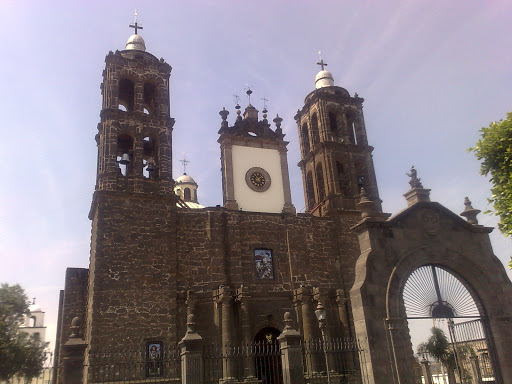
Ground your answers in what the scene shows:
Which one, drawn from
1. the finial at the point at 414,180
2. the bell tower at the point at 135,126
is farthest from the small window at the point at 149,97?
the finial at the point at 414,180

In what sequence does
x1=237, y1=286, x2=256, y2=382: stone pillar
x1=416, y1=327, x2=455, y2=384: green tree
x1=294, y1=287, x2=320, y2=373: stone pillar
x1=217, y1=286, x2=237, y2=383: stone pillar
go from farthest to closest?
1. x1=416, y1=327, x2=455, y2=384: green tree
2. x1=294, y1=287, x2=320, y2=373: stone pillar
3. x1=237, y1=286, x2=256, y2=382: stone pillar
4. x1=217, y1=286, x2=237, y2=383: stone pillar

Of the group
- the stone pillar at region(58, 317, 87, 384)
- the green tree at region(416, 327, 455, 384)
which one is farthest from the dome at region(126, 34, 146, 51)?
the green tree at region(416, 327, 455, 384)

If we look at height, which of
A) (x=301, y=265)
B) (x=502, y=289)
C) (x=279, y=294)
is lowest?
(x=502, y=289)

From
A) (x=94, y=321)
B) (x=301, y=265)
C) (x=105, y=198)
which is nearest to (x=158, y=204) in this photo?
(x=105, y=198)

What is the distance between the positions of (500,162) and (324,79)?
18.1 meters

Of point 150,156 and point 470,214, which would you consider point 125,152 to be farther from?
point 470,214

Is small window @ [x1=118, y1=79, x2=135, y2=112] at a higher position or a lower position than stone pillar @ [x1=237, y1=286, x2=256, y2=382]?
higher

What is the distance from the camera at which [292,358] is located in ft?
41.8

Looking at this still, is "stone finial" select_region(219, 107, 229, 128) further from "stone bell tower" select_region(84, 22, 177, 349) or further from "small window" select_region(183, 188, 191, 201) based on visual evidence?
"small window" select_region(183, 188, 191, 201)

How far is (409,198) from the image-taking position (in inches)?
543

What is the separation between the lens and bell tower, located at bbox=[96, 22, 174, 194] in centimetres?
2189

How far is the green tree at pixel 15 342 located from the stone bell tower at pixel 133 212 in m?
9.33

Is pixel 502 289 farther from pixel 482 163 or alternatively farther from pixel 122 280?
pixel 122 280

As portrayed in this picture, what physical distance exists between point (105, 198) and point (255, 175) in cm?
805
